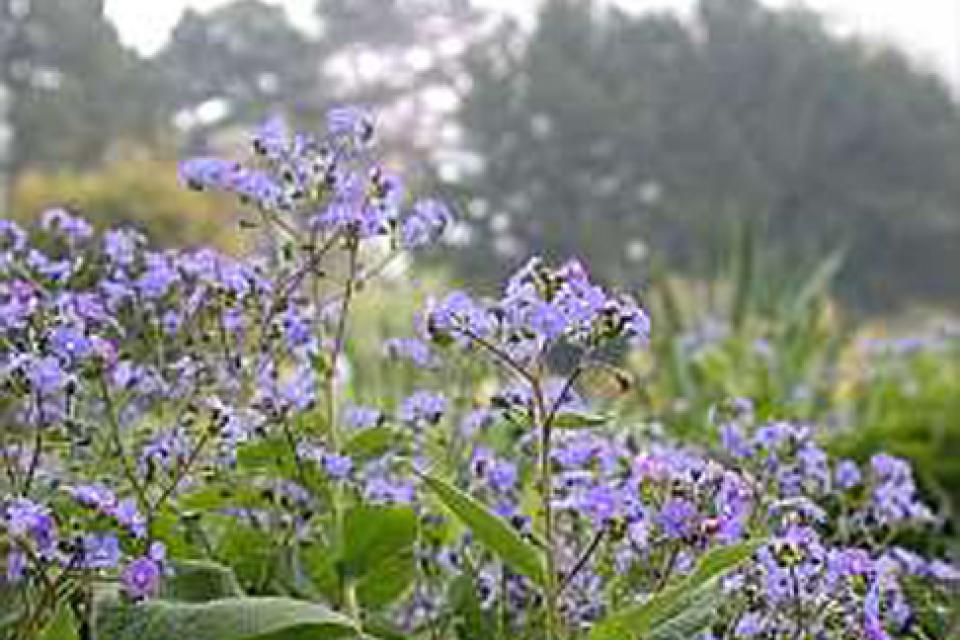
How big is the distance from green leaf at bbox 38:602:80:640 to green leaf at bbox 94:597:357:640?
3 centimetres

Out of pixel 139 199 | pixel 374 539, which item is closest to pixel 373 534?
pixel 374 539

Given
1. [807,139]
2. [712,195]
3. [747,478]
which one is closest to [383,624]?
[747,478]

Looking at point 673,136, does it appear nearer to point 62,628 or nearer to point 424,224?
point 424,224

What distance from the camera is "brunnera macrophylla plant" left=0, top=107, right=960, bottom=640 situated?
1522mm

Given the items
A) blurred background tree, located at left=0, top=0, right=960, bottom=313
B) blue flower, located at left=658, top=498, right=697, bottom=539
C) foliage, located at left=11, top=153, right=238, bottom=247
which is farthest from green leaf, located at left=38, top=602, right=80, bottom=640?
blurred background tree, located at left=0, top=0, right=960, bottom=313

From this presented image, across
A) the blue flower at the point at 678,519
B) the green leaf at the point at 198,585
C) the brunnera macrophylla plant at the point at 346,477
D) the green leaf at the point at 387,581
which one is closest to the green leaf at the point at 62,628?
the brunnera macrophylla plant at the point at 346,477

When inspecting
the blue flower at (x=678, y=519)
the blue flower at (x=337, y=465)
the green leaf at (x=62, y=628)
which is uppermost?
the blue flower at (x=337, y=465)

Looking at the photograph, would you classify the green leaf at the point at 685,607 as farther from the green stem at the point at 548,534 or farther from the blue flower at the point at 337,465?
the blue flower at the point at 337,465

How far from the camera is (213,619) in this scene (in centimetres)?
148

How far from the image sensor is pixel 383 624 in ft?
6.27

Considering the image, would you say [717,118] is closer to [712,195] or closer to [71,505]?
[712,195]

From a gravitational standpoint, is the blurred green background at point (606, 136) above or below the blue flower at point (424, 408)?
above

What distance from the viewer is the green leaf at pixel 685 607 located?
4.72 feet

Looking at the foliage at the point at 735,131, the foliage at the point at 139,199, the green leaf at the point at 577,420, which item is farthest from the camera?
the foliage at the point at 735,131
